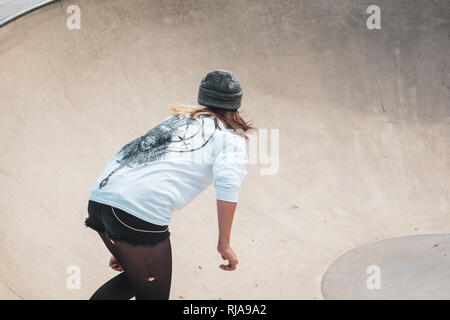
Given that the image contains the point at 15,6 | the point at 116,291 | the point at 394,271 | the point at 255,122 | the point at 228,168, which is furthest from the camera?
the point at 15,6

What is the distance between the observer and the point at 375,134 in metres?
5.85

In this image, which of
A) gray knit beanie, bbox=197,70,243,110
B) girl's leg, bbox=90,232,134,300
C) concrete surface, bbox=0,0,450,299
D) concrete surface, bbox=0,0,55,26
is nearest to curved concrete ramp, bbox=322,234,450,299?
concrete surface, bbox=0,0,450,299

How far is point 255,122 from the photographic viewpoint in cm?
586

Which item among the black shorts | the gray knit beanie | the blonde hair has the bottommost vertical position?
the black shorts

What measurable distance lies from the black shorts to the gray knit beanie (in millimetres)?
582

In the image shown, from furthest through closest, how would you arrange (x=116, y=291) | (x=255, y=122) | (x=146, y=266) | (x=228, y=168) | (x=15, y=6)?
(x=15, y=6) → (x=255, y=122) → (x=116, y=291) → (x=146, y=266) → (x=228, y=168)

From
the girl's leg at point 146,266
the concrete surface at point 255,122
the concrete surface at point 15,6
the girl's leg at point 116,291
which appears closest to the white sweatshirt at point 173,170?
the girl's leg at point 146,266

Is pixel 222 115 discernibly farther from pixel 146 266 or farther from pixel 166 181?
pixel 146 266

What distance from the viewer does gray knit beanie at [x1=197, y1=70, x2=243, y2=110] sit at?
226 cm

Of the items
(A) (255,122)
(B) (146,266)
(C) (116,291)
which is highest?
(A) (255,122)

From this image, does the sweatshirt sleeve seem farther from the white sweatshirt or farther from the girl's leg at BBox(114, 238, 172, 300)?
the girl's leg at BBox(114, 238, 172, 300)

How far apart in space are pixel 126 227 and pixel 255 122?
12.6ft

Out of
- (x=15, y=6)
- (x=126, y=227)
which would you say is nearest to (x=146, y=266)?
(x=126, y=227)

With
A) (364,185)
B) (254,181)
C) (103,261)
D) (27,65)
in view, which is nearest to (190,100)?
(254,181)
